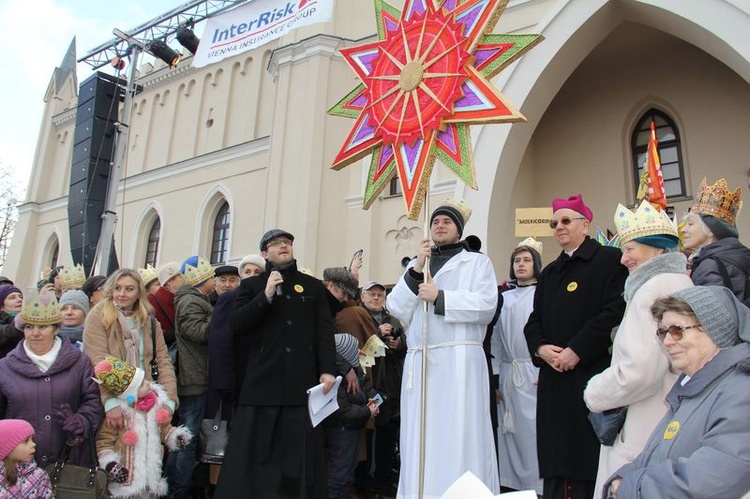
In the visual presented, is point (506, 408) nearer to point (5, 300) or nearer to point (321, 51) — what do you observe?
point (5, 300)

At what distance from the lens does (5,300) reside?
480 cm

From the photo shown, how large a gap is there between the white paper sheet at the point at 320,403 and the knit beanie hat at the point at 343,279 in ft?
3.18

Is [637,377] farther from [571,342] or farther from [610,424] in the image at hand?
[571,342]

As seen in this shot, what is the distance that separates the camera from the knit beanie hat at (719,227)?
147 inches

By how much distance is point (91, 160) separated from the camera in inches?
394

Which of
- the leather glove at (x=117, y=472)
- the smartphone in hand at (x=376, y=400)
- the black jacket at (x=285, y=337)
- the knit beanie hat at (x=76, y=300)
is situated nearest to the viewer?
the leather glove at (x=117, y=472)

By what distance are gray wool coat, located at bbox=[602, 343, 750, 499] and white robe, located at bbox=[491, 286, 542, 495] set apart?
1896 mm

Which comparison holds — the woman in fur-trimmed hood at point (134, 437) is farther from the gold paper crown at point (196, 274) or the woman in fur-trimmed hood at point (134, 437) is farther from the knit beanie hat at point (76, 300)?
the gold paper crown at point (196, 274)

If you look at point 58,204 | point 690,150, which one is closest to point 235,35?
point 690,150

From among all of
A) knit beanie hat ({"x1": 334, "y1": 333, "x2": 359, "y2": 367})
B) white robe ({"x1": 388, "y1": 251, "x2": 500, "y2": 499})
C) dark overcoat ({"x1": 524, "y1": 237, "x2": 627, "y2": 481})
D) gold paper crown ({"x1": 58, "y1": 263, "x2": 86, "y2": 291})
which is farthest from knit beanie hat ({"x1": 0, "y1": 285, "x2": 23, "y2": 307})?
dark overcoat ({"x1": 524, "y1": 237, "x2": 627, "y2": 481})

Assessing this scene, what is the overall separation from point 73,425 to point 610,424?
112 inches

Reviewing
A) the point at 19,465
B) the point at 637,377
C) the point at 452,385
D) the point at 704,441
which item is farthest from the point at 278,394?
the point at 704,441

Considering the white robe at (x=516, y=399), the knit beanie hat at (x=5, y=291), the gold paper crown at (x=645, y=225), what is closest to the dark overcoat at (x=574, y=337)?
the gold paper crown at (x=645, y=225)

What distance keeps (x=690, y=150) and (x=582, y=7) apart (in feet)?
9.99
